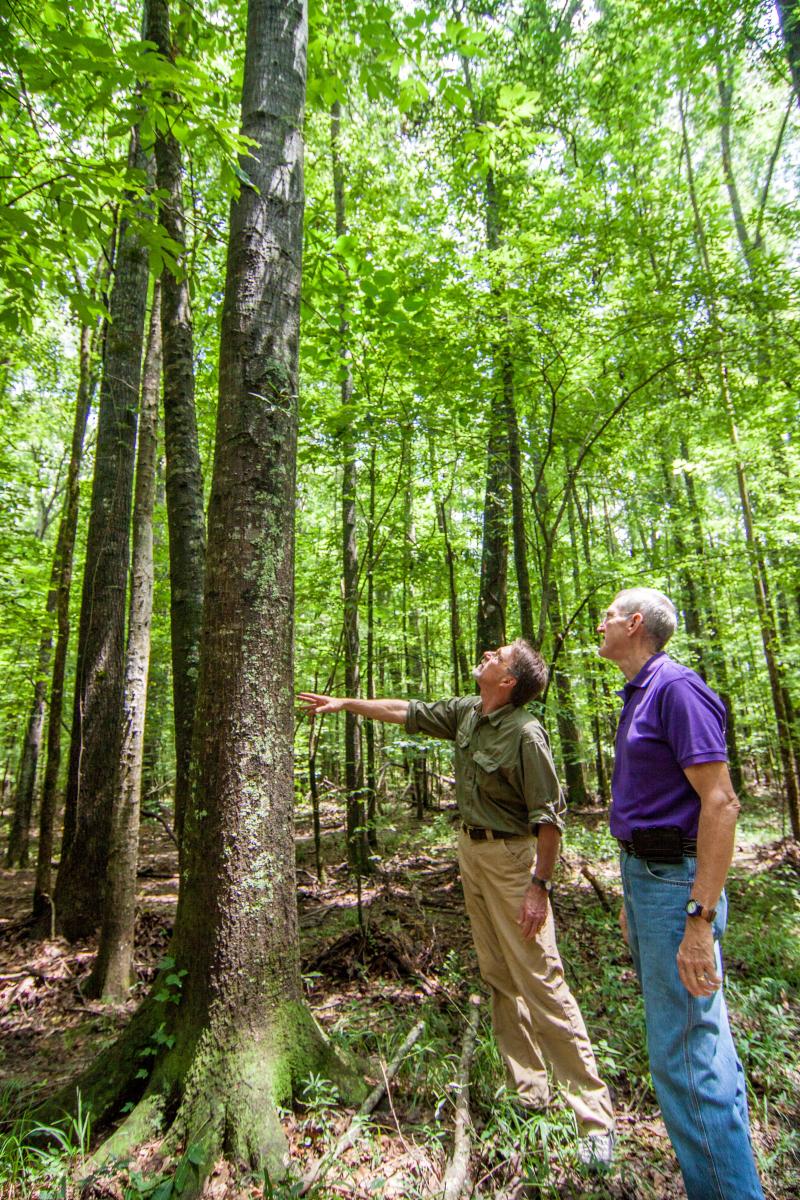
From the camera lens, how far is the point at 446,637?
18578mm

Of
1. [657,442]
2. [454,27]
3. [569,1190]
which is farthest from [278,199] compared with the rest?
[657,442]

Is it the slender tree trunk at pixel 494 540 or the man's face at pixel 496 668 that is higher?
the slender tree trunk at pixel 494 540

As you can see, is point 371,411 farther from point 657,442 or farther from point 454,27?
point 657,442

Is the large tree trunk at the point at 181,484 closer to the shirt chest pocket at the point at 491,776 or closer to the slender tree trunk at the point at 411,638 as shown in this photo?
the shirt chest pocket at the point at 491,776

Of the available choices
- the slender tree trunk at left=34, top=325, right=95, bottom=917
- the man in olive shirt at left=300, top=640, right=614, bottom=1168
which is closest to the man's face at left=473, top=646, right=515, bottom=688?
the man in olive shirt at left=300, top=640, right=614, bottom=1168

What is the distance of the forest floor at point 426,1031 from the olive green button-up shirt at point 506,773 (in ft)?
4.09

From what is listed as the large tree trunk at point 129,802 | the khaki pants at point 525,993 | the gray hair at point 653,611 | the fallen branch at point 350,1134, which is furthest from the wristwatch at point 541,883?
the large tree trunk at point 129,802

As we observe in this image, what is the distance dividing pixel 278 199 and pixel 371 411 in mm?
3296

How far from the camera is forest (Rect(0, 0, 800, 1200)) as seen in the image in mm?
2473

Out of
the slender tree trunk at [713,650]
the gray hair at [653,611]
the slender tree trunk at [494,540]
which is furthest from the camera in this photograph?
the slender tree trunk at [713,650]

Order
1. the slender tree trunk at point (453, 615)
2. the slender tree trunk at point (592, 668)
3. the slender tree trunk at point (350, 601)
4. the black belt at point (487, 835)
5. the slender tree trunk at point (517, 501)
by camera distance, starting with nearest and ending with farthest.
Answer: the black belt at point (487, 835)
the slender tree trunk at point (350, 601)
the slender tree trunk at point (517, 501)
the slender tree trunk at point (453, 615)
the slender tree trunk at point (592, 668)

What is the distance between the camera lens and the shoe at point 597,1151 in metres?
2.53

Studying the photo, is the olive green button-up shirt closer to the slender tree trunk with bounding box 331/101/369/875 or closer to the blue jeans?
the blue jeans

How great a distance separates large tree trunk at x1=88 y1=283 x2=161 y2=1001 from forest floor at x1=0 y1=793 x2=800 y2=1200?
28 cm
